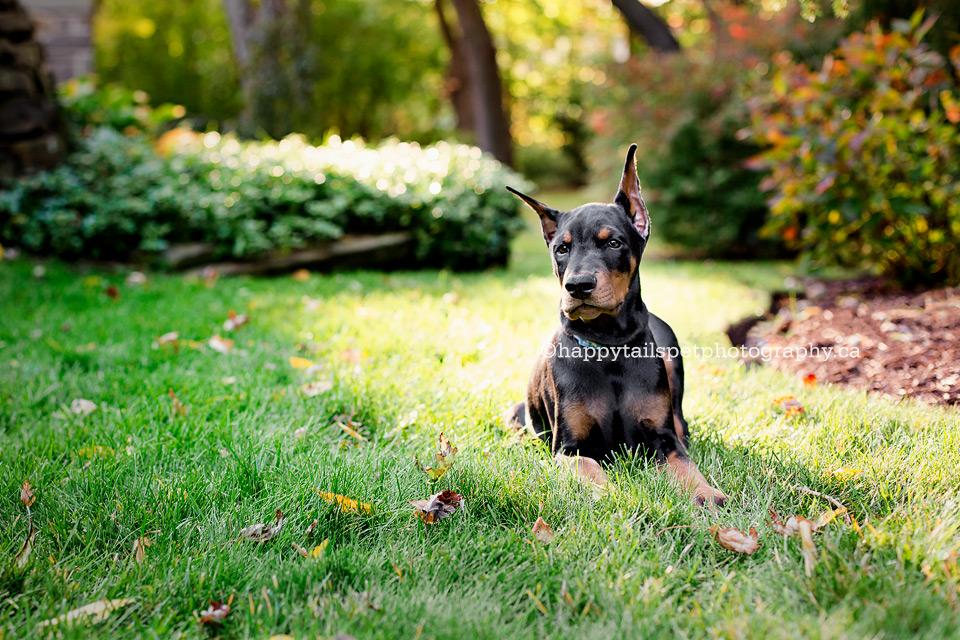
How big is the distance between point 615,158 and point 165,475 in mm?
8756

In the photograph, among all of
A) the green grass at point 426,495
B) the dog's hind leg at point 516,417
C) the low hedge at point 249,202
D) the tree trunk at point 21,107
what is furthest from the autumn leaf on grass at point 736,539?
the tree trunk at point 21,107

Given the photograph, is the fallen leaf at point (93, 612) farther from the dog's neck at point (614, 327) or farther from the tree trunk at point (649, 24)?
the tree trunk at point (649, 24)

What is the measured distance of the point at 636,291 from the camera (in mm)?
2594

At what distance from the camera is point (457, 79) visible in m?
20.1

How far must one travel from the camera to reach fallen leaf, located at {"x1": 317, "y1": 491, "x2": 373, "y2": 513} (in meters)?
2.27

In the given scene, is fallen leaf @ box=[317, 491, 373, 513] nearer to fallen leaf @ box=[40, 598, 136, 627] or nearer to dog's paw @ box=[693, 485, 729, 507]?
fallen leaf @ box=[40, 598, 136, 627]

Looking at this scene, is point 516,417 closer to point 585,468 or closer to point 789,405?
point 585,468

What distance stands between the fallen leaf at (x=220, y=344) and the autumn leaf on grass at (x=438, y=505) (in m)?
2.46

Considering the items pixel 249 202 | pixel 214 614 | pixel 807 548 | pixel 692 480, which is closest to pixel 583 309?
pixel 692 480

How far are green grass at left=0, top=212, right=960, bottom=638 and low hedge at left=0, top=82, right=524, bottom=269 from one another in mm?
3190

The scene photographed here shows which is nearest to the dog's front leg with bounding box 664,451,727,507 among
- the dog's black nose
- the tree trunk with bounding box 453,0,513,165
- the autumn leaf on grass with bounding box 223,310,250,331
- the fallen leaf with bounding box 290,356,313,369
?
the dog's black nose

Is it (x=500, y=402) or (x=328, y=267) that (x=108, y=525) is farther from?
(x=328, y=267)

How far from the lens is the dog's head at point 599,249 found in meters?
2.34

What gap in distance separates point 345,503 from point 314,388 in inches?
52.8
